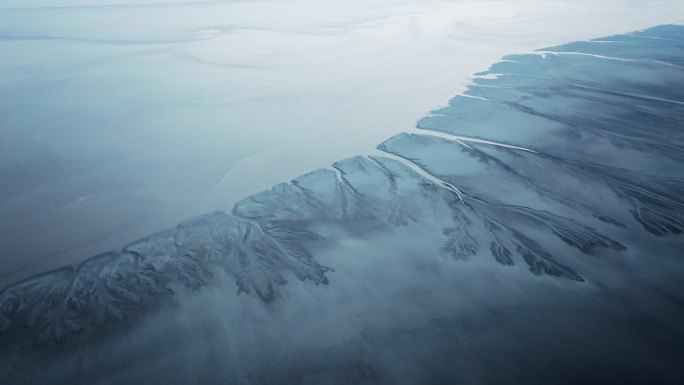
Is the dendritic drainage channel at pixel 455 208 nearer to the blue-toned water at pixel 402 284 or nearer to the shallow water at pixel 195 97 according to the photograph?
the blue-toned water at pixel 402 284

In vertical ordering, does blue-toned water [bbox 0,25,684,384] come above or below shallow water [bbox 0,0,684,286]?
below

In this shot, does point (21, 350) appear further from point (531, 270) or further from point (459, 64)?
point (459, 64)

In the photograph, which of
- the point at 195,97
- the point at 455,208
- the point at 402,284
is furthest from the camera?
the point at 195,97

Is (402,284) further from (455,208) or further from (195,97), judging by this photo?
(195,97)

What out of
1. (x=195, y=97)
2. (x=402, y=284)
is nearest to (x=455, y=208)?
(x=402, y=284)

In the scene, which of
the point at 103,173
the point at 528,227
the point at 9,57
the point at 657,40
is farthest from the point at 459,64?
the point at 9,57

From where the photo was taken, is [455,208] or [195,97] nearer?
[455,208]

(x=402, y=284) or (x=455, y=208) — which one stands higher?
(x=455, y=208)

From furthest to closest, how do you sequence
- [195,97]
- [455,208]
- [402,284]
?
[195,97] → [455,208] → [402,284]

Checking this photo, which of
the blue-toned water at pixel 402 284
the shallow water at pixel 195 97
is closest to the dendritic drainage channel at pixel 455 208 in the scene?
the blue-toned water at pixel 402 284

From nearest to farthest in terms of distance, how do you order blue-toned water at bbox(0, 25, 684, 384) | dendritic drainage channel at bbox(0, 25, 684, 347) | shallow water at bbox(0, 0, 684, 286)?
blue-toned water at bbox(0, 25, 684, 384) < dendritic drainage channel at bbox(0, 25, 684, 347) < shallow water at bbox(0, 0, 684, 286)

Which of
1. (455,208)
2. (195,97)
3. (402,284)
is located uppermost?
(195,97)

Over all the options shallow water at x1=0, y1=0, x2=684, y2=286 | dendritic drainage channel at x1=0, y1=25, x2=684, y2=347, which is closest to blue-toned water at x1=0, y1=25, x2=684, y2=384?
dendritic drainage channel at x1=0, y1=25, x2=684, y2=347

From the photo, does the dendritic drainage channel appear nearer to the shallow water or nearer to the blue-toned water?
the blue-toned water
